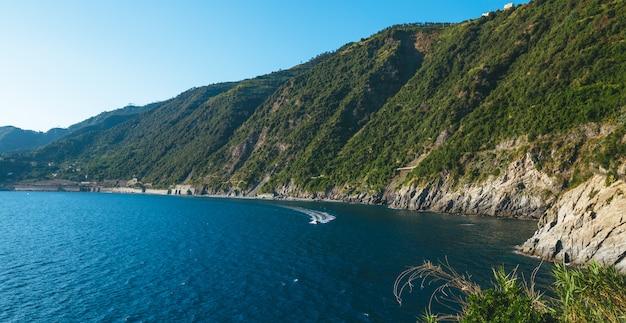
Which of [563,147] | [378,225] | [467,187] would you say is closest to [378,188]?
[467,187]

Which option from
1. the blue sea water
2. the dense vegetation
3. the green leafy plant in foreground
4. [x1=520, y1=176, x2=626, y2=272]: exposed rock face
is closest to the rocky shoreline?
[x1=520, y1=176, x2=626, y2=272]: exposed rock face

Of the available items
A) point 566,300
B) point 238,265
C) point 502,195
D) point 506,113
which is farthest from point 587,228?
point 506,113

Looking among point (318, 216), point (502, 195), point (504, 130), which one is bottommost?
point (318, 216)

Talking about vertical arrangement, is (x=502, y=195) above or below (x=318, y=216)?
above

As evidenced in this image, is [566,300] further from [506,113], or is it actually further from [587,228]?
[506,113]

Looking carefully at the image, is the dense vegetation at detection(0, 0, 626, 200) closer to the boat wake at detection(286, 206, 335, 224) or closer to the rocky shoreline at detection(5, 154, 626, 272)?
the rocky shoreline at detection(5, 154, 626, 272)
